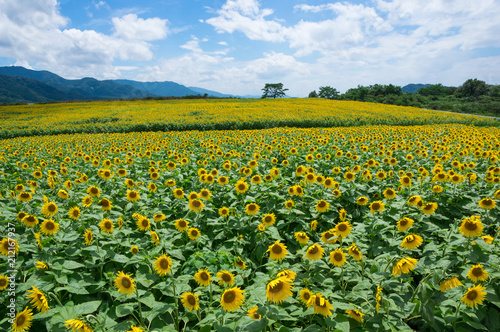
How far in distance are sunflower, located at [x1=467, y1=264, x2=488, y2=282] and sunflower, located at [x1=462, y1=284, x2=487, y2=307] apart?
12 cm

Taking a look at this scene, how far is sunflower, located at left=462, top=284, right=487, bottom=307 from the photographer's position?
2.03 m

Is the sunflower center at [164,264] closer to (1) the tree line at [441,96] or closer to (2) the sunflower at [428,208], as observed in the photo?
(2) the sunflower at [428,208]

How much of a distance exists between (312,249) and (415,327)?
1.40 m

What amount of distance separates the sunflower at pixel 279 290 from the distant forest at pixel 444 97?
63.6 meters

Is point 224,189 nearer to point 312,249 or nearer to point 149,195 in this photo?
point 149,195

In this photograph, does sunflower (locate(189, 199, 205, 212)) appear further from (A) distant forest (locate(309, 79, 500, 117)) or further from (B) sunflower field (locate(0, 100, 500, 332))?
(A) distant forest (locate(309, 79, 500, 117))

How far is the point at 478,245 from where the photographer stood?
2.65 meters

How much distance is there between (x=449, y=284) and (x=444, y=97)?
92052 mm

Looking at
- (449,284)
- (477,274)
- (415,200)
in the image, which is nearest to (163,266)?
(449,284)

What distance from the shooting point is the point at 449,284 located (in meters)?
2.06

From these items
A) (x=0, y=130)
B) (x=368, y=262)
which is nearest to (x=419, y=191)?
(x=368, y=262)

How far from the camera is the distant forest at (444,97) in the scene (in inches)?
2119

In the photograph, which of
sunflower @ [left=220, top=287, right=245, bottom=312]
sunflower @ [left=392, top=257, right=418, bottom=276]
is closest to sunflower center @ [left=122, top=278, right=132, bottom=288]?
sunflower @ [left=220, top=287, right=245, bottom=312]

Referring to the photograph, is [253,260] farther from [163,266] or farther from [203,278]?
[163,266]
